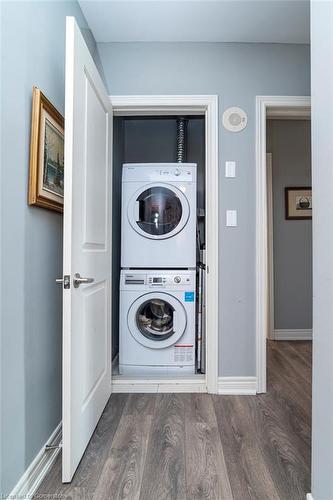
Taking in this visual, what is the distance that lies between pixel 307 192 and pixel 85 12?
278cm

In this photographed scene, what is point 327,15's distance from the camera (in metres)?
1.00

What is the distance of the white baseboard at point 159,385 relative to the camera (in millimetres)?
2104

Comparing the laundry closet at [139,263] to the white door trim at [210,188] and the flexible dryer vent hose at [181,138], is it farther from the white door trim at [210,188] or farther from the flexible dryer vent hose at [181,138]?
the flexible dryer vent hose at [181,138]

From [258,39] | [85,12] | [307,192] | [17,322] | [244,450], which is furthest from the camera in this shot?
[307,192]

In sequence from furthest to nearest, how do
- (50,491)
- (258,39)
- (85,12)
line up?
1. (258,39)
2. (85,12)
3. (50,491)

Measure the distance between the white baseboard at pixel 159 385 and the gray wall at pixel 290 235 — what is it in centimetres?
162

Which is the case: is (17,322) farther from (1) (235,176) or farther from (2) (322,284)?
(1) (235,176)

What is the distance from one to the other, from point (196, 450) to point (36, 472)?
76 cm

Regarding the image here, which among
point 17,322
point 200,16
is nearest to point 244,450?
point 17,322

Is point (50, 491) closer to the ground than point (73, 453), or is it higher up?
closer to the ground

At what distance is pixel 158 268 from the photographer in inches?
90.8

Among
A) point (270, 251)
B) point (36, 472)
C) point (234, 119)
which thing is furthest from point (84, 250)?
point (270, 251)

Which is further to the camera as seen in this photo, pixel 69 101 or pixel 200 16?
pixel 200 16

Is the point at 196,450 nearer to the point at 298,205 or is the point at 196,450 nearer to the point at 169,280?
the point at 169,280
